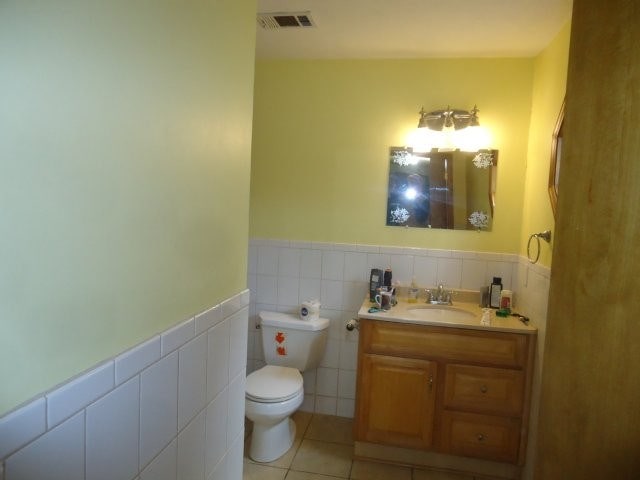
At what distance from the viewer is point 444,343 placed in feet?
7.23

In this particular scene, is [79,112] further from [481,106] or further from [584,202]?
[481,106]

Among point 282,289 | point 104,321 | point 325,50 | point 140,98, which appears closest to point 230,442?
point 104,321

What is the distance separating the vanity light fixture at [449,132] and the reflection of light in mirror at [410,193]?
9.8 inches

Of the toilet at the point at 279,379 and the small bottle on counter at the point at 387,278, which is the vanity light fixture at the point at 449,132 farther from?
the toilet at the point at 279,379

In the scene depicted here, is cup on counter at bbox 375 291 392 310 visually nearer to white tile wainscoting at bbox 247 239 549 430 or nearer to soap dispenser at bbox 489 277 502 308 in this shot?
white tile wainscoting at bbox 247 239 549 430

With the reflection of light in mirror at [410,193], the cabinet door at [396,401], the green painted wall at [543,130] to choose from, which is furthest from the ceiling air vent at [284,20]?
the cabinet door at [396,401]

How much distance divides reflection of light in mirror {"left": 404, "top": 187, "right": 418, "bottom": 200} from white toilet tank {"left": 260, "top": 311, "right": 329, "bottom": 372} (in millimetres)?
974

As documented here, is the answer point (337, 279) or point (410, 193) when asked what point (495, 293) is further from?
point (337, 279)

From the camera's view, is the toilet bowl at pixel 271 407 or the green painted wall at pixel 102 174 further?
the toilet bowl at pixel 271 407

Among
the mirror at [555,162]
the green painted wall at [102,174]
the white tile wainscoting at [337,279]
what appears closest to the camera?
the green painted wall at [102,174]

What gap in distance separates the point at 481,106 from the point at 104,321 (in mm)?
2487

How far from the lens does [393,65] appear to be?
2.60 m

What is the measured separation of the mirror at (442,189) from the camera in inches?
101

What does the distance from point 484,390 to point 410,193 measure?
1223 millimetres
